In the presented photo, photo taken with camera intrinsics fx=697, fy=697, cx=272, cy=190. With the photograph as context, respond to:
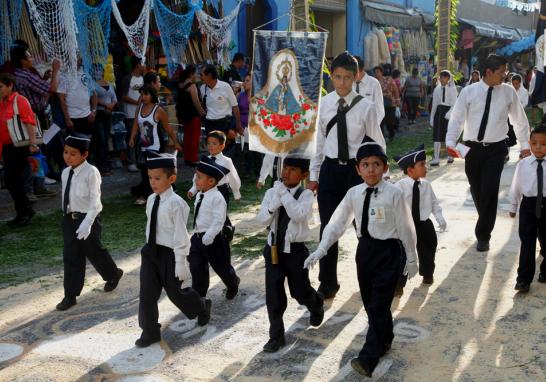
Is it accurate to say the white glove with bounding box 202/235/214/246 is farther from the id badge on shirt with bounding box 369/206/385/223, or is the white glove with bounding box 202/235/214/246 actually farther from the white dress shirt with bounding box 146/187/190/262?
the id badge on shirt with bounding box 369/206/385/223

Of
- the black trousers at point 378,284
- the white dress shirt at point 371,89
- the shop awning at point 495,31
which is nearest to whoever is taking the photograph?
the black trousers at point 378,284

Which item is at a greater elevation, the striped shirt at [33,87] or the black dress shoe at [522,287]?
the striped shirt at [33,87]

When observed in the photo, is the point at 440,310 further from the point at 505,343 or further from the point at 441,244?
the point at 441,244

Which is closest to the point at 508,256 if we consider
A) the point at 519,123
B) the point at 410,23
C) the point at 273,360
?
the point at 519,123

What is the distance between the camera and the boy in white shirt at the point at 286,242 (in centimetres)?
473

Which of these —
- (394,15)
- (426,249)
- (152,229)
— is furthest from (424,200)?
(394,15)

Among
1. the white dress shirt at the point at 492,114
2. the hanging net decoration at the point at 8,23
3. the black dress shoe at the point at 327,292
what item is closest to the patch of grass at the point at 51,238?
the black dress shoe at the point at 327,292

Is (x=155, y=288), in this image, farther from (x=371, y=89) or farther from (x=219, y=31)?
(x=219, y=31)

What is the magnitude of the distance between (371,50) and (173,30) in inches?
469

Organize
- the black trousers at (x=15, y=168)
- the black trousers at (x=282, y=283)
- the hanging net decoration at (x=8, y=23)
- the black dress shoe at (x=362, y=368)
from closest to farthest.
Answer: the black dress shoe at (x=362, y=368), the black trousers at (x=282, y=283), the black trousers at (x=15, y=168), the hanging net decoration at (x=8, y=23)

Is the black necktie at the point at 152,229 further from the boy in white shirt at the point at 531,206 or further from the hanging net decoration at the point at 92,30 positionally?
the hanging net decoration at the point at 92,30

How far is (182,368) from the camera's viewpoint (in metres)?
4.44

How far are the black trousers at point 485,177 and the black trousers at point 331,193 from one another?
216 cm

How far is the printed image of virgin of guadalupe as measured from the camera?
5.43 meters
